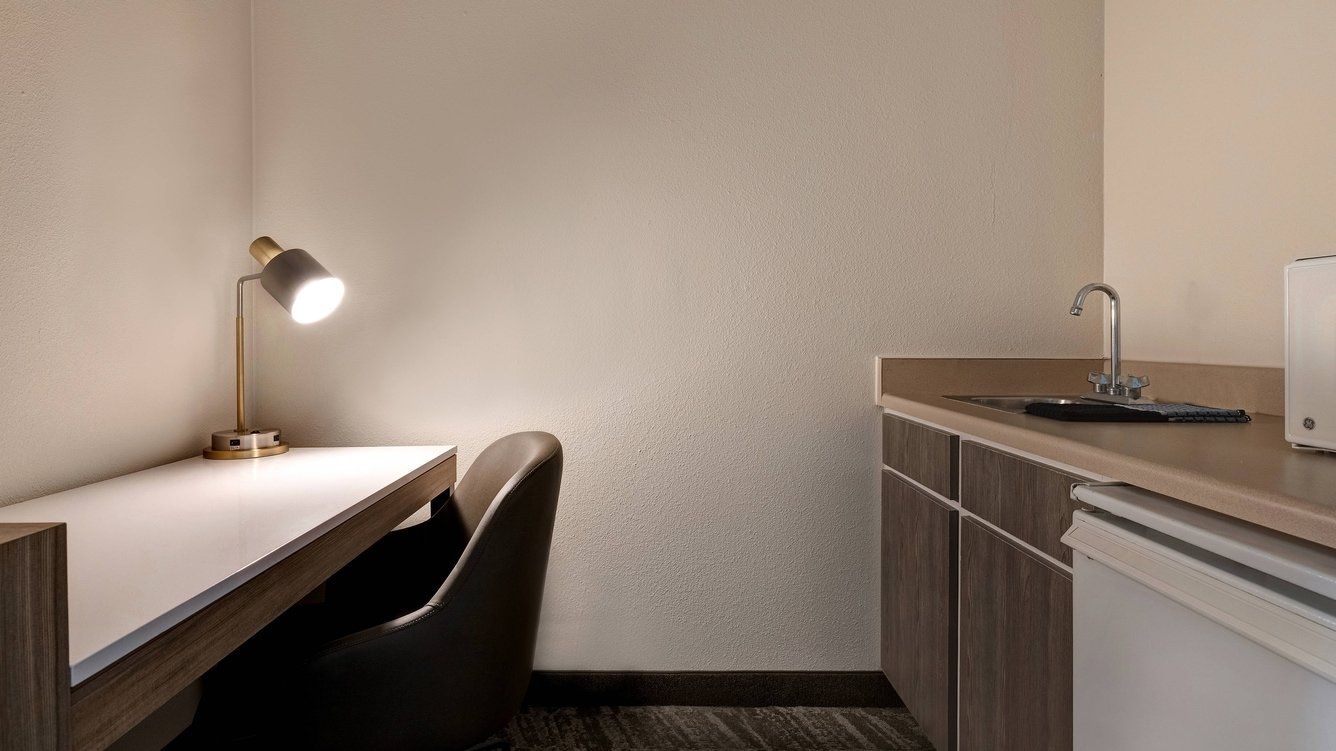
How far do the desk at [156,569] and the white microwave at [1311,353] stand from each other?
1.48 metres

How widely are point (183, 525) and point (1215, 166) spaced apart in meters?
2.29

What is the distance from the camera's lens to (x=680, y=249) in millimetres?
2191

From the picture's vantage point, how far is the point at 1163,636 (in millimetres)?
897

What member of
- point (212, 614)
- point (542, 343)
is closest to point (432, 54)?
point (542, 343)

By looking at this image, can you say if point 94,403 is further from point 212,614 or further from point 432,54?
point 432,54

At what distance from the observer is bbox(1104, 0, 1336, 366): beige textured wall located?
5.11ft

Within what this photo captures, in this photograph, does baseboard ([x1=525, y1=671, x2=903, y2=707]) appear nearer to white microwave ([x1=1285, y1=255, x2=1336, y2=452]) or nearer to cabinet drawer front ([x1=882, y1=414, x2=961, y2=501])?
cabinet drawer front ([x1=882, y1=414, x2=961, y2=501])

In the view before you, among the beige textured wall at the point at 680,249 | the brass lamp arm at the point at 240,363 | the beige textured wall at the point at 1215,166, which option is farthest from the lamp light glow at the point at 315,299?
the beige textured wall at the point at 1215,166

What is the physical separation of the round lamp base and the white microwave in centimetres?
210

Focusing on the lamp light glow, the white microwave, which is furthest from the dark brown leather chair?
the white microwave

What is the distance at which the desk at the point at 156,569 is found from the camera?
0.64 m

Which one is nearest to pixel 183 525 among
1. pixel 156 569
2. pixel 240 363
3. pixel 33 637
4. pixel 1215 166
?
pixel 156 569

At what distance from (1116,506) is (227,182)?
7.16ft

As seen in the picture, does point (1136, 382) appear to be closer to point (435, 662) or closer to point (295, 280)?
point (435, 662)
